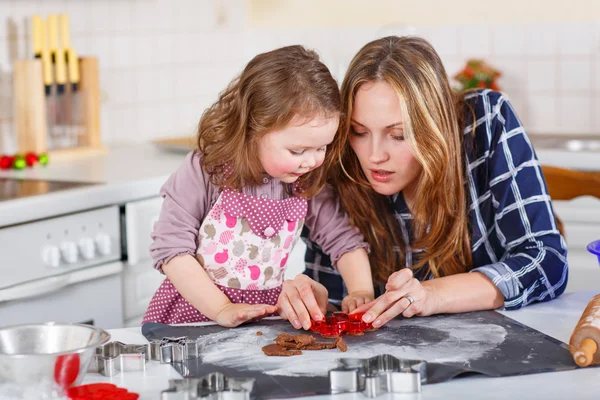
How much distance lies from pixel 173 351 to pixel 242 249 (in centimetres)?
46

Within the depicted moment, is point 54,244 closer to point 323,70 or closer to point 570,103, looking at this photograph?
point 323,70

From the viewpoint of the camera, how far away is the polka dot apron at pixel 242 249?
168 centimetres

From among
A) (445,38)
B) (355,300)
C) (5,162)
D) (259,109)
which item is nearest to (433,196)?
(355,300)

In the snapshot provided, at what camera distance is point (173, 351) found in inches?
50.0

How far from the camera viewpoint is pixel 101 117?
320 cm

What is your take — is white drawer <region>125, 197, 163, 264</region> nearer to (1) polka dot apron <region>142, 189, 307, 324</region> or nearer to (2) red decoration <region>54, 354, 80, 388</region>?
(1) polka dot apron <region>142, 189, 307, 324</region>

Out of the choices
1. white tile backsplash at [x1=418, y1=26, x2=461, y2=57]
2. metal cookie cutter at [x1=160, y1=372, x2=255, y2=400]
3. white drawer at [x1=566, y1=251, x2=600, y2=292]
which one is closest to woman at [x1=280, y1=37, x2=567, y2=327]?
metal cookie cutter at [x1=160, y1=372, x2=255, y2=400]

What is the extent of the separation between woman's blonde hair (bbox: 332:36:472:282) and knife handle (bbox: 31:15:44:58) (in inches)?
55.6

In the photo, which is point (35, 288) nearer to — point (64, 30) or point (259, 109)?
point (259, 109)

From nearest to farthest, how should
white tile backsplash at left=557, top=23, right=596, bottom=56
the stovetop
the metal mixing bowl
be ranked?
the metal mixing bowl → the stovetop → white tile backsplash at left=557, top=23, right=596, bottom=56

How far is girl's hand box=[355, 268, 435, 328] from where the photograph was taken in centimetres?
146

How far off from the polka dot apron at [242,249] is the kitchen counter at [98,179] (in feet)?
1.70

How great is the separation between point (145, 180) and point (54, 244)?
35 centimetres

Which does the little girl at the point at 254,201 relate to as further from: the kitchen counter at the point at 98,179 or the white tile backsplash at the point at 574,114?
the white tile backsplash at the point at 574,114
